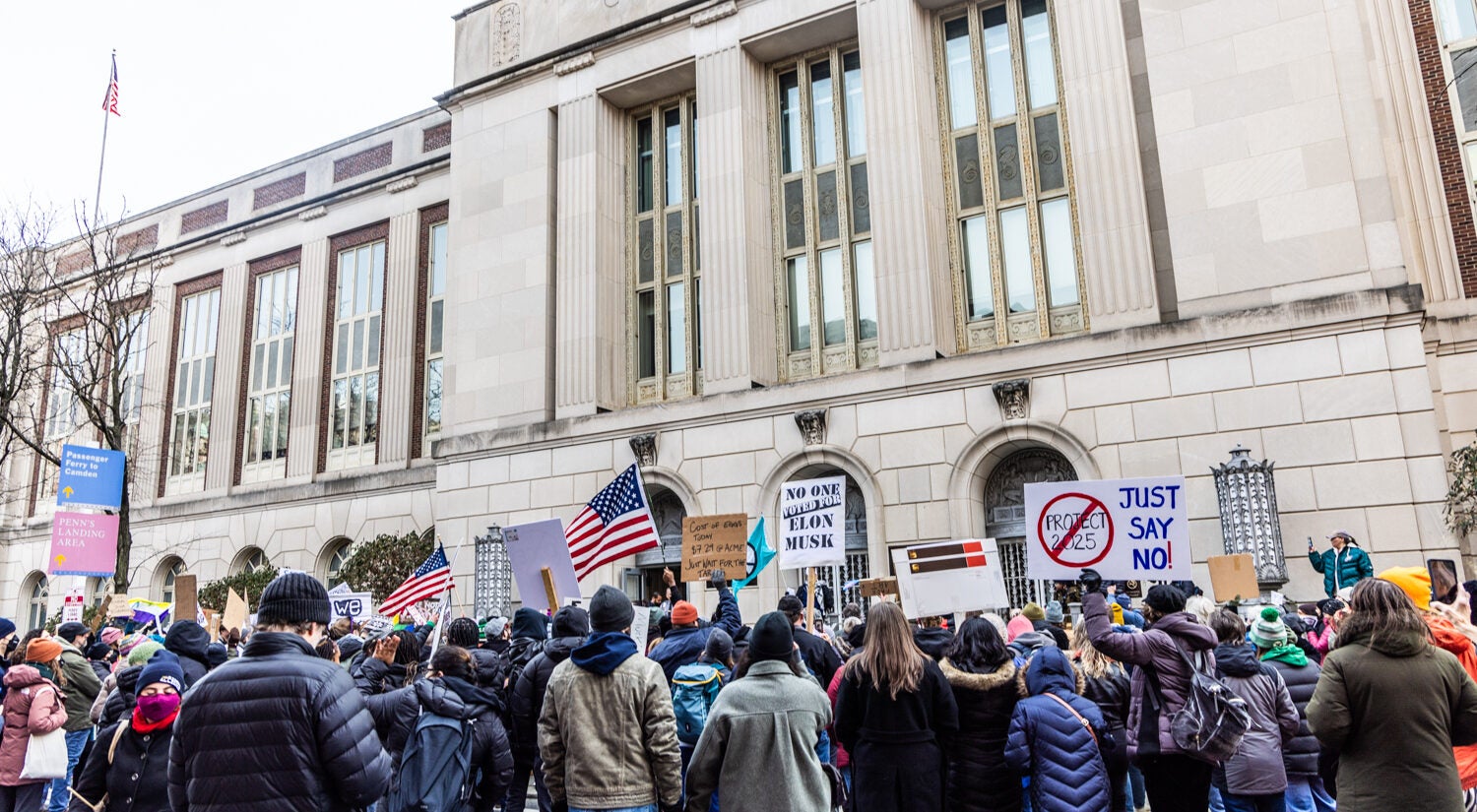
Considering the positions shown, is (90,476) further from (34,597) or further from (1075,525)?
(1075,525)

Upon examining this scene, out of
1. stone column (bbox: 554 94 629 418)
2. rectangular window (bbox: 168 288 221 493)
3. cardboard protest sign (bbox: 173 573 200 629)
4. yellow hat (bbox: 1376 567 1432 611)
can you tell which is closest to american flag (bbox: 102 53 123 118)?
rectangular window (bbox: 168 288 221 493)

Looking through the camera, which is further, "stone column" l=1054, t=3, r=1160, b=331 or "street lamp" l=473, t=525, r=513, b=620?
"street lamp" l=473, t=525, r=513, b=620

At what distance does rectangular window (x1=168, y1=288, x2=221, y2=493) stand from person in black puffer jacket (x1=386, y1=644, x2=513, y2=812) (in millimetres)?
29216

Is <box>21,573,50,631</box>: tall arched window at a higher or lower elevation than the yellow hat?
higher

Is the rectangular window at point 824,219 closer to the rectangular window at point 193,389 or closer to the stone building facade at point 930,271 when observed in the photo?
the stone building facade at point 930,271

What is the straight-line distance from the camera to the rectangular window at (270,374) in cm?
3103

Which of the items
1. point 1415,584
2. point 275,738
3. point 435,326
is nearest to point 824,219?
point 435,326

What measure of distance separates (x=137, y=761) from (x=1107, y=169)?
17000 millimetres

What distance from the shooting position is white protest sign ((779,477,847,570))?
12.9 metres

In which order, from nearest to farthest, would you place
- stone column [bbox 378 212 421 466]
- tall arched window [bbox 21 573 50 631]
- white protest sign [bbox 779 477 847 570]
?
1. white protest sign [bbox 779 477 847 570]
2. stone column [bbox 378 212 421 466]
3. tall arched window [bbox 21 573 50 631]

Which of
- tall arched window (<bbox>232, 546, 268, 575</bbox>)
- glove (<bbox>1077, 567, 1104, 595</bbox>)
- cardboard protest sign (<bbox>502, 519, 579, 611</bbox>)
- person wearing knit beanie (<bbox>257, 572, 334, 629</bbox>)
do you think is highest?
tall arched window (<bbox>232, 546, 268, 575</bbox>)

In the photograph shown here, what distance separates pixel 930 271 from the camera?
19.2 m

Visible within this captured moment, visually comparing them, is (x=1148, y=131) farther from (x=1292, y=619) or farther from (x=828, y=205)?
(x=1292, y=619)

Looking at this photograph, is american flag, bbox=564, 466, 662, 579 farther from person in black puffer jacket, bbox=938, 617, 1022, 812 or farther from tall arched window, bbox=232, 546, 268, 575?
tall arched window, bbox=232, 546, 268, 575
